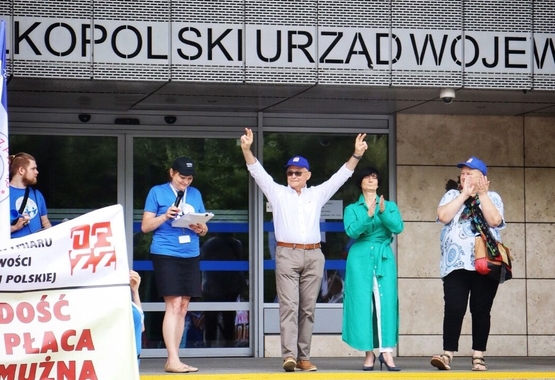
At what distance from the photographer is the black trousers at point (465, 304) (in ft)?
33.7

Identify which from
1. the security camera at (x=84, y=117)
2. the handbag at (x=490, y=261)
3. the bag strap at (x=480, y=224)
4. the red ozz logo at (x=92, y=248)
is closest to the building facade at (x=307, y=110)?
the security camera at (x=84, y=117)

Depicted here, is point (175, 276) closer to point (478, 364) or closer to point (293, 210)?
point (293, 210)

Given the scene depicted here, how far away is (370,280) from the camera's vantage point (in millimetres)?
10336

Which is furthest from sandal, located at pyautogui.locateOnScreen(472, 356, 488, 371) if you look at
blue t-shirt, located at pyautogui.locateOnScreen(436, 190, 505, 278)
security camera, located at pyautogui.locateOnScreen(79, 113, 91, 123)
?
security camera, located at pyautogui.locateOnScreen(79, 113, 91, 123)

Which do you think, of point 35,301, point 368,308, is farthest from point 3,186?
point 368,308

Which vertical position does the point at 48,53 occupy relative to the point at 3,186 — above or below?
above

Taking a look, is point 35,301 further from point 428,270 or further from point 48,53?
point 428,270

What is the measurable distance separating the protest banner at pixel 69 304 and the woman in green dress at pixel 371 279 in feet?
14.6

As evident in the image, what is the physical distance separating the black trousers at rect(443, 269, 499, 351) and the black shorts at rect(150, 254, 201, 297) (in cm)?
227

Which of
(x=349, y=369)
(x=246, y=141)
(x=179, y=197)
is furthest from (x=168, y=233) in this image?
(x=349, y=369)

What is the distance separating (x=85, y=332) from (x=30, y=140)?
687 cm

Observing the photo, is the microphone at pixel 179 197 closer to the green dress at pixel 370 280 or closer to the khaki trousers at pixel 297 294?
the khaki trousers at pixel 297 294

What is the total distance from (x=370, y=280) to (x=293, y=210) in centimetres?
94

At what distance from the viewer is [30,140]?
12.5 meters
